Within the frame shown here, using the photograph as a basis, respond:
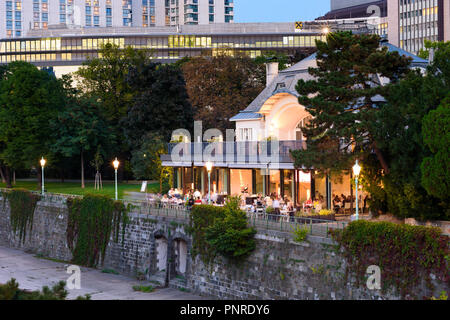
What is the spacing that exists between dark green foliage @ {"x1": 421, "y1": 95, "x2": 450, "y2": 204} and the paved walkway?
39.6 ft

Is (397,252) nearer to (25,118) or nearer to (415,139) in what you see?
(415,139)

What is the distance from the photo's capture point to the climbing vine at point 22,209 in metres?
44.1

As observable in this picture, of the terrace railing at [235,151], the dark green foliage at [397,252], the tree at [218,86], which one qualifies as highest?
the tree at [218,86]

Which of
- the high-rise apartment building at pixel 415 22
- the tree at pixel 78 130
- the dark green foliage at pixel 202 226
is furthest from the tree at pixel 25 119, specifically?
the high-rise apartment building at pixel 415 22

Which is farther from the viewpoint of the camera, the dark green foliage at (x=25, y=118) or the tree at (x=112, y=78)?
the tree at (x=112, y=78)

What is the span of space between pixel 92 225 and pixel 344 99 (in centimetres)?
1805

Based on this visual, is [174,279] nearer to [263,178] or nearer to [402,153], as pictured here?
[263,178]

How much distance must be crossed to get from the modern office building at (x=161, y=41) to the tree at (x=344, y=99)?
7912cm

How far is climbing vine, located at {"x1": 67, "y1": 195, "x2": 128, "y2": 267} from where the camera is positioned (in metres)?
35.3

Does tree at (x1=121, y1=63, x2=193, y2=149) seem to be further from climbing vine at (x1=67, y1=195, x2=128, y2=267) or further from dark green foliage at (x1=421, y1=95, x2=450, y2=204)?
dark green foliage at (x1=421, y1=95, x2=450, y2=204)

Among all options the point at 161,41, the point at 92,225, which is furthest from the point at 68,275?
the point at 161,41

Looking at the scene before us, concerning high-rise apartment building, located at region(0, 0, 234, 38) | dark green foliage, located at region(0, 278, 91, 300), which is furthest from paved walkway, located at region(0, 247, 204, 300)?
high-rise apartment building, located at region(0, 0, 234, 38)

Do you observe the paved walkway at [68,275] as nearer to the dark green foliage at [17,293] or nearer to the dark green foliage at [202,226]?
the dark green foliage at [202,226]

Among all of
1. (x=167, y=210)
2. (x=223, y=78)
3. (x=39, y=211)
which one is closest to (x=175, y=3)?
(x=223, y=78)
